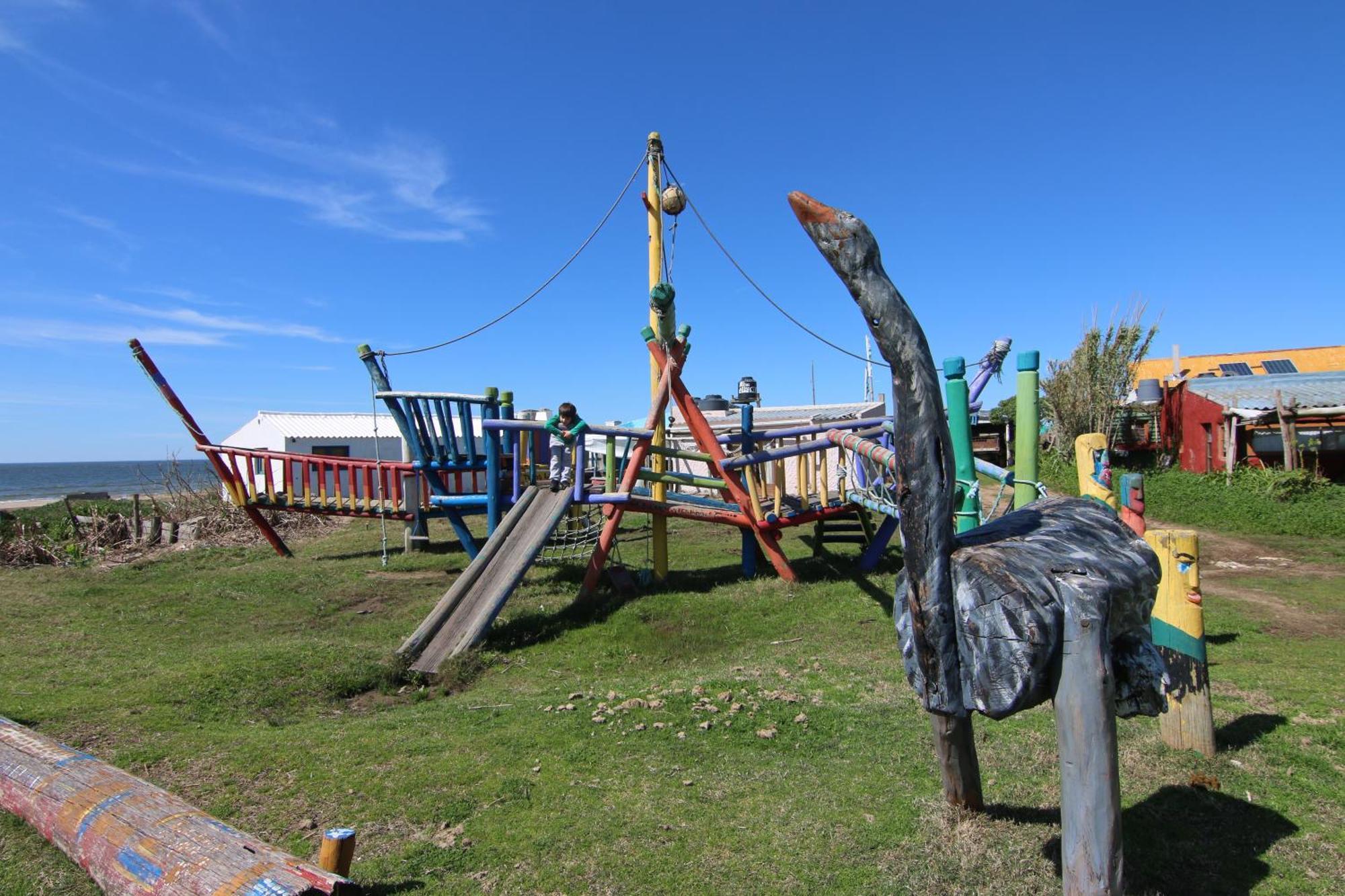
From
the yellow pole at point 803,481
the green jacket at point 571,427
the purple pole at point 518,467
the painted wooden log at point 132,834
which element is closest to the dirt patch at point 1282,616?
the yellow pole at point 803,481

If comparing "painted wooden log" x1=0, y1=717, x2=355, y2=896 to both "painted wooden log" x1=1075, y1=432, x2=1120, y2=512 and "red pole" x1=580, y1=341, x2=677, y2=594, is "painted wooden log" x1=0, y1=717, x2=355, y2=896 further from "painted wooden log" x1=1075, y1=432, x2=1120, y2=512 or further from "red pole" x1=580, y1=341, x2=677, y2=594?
"red pole" x1=580, y1=341, x2=677, y2=594

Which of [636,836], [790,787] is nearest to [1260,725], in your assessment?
[790,787]

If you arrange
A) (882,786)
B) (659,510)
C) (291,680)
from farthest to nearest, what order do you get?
(659,510) → (291,680) → (882,786)

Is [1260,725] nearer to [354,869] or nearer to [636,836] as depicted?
[636,836]

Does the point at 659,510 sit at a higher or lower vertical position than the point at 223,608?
higher

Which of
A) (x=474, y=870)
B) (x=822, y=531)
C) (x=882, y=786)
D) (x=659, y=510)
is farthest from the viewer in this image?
(x=822, y=531)

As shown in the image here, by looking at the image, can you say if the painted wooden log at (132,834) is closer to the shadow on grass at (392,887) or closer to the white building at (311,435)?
the shadow on grass at (392,887)

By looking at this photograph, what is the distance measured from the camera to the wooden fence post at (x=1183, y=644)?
4.45m

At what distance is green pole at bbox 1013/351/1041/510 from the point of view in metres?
5.26

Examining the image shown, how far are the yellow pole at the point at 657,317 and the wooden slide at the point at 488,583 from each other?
1359 mm

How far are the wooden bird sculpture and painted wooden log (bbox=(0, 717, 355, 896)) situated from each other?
2.49 metres

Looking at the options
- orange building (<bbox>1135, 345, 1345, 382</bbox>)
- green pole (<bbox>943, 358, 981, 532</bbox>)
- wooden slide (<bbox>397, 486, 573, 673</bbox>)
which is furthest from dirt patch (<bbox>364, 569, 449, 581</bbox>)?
orange building (<bbox>1135, 345, 1345, 382</bbox>)

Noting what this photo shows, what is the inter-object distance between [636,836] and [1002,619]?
220 cm

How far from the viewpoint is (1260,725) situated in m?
4.82
